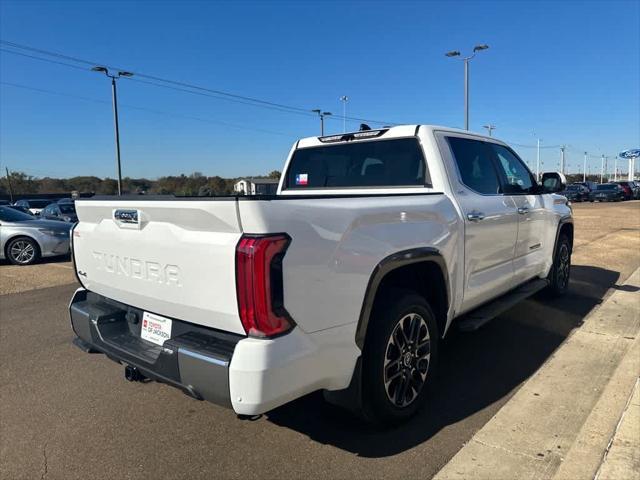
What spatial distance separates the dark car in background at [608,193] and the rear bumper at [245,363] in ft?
150

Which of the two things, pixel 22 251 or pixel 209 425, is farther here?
pixel 22 251

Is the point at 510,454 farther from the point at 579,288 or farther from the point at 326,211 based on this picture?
the point at 579,288

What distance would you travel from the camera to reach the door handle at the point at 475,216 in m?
3.68

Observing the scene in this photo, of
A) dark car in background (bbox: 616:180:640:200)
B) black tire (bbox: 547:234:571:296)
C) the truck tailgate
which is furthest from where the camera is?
dark car in background (bbox: 616:180:640:200)

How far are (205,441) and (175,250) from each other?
1305mm

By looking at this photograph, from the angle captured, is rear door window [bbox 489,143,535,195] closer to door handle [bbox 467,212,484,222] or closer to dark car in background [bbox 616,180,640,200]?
door handle [bbox 467,212,484,222]

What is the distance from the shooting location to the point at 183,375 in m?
2.38

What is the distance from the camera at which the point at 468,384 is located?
3.76 metres

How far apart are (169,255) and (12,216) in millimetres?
10061

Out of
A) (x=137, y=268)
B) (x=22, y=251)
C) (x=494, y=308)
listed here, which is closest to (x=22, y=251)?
(x=22, y=251)

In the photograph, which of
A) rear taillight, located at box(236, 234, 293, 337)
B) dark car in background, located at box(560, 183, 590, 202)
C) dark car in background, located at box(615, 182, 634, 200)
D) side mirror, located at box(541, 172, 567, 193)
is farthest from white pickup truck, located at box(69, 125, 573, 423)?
dark car in background, located at box(615, 182, 634, 200)

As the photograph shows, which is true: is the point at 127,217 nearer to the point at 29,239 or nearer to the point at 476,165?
the point at 476,165

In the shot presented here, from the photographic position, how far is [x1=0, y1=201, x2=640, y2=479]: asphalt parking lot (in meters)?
2.72

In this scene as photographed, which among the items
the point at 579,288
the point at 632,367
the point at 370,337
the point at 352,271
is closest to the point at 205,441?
the point at 370,337
